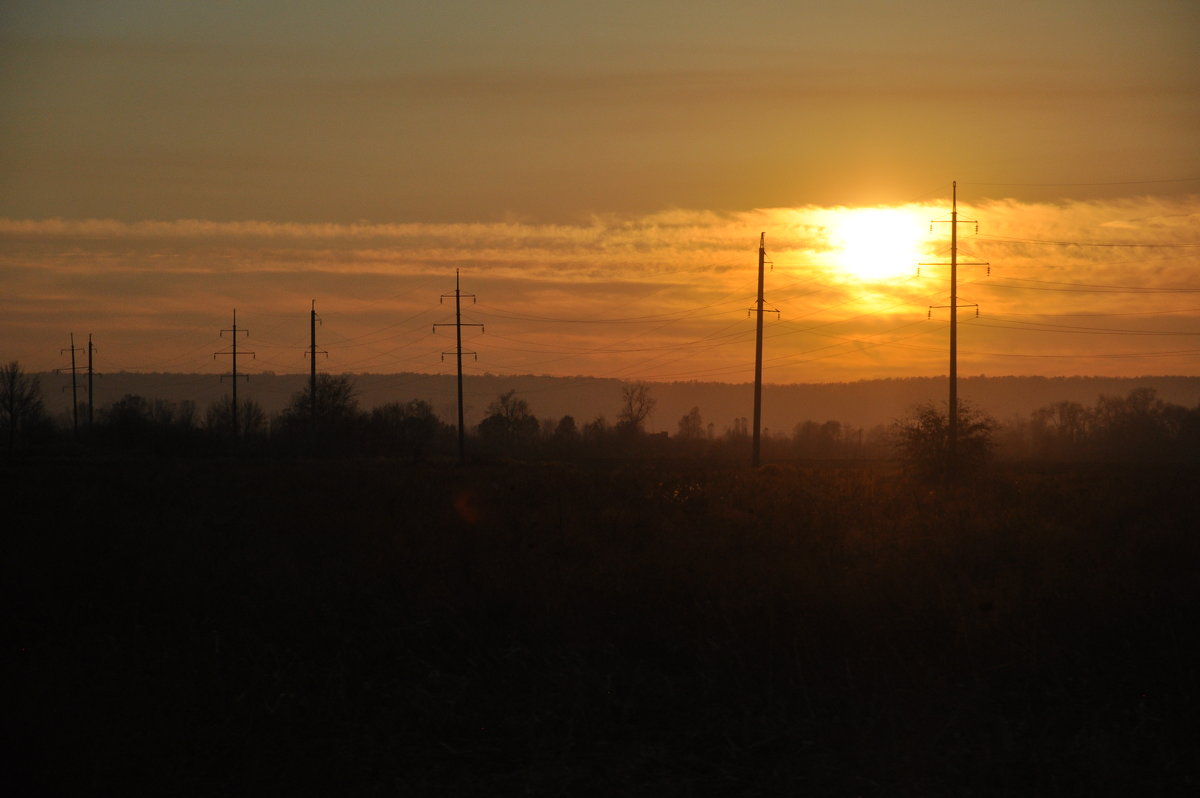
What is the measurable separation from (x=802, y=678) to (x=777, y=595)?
104 inches

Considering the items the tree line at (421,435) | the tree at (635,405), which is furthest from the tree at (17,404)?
the tree at (635,405)

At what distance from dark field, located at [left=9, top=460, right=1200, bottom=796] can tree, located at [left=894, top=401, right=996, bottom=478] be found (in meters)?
27.4

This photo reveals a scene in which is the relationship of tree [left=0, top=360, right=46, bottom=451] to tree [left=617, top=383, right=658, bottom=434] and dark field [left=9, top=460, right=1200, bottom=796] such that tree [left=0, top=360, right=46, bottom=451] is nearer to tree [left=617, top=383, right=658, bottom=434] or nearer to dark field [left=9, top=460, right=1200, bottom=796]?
tree [left=617, top=383, right=658, bottom=434]

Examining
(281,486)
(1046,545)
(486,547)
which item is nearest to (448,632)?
(486,547)

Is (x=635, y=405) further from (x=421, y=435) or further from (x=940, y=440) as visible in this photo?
(x=940, y=440)

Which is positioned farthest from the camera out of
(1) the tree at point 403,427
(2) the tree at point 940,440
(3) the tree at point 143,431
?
(1) the tree at point 403,427

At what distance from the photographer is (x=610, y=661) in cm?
1055

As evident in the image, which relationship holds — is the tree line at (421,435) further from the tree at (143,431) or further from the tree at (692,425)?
the tree at (692,425)

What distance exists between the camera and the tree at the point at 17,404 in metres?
85.9

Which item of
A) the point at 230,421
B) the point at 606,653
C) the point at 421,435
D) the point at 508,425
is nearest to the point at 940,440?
the point at 606,653

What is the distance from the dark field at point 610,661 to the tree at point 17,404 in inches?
3018

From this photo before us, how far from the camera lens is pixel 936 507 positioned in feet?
82.9

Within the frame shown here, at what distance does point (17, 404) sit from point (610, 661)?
306 ft

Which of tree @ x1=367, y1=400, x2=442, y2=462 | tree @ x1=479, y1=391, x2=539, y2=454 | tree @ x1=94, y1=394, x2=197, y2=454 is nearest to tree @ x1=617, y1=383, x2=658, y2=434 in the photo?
tree @ x1=479, y1=391, x2=539, y2=454
